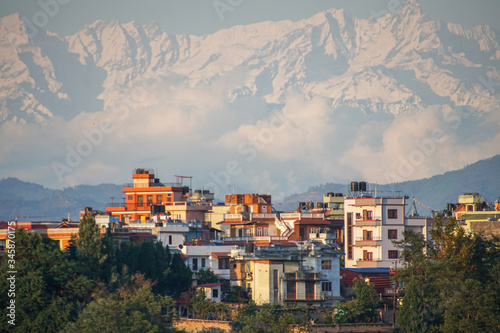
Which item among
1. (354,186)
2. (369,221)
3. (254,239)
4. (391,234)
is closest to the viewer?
(391,234)

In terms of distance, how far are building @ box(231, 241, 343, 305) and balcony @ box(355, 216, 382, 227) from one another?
53.4 ft

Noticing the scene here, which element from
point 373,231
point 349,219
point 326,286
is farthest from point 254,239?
point 326,286

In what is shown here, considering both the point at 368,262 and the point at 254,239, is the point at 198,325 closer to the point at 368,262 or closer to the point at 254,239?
the point at 254,239

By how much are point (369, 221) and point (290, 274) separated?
71.5 ft

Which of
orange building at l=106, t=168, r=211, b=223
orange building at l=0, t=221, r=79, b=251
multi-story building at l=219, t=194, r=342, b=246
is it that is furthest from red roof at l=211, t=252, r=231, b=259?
orange building at l=106, t=168, r=211, b=223

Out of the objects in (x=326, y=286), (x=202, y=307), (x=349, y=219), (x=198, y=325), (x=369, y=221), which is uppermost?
(x=349, y=219)

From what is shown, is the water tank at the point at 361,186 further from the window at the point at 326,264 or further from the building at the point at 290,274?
the window at the point at 326,264

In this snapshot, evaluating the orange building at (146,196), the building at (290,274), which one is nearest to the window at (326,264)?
the building at (290,274)

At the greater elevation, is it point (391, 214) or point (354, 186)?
point (354, 186)

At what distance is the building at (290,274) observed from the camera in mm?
82500

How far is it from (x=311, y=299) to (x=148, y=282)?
42.5ft

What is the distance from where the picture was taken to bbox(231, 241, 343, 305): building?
82500 mm

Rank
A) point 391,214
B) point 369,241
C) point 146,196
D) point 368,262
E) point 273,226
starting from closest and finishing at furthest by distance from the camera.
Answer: point 368,262 < point 369,241 < point 391,214 < point 273,226 < point 146,196

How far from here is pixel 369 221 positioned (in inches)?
4053
